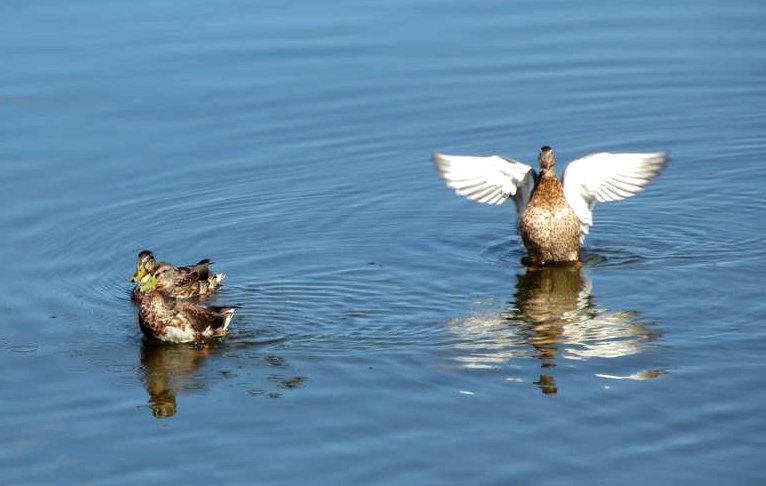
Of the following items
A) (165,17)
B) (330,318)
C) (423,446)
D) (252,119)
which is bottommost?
(423,446)

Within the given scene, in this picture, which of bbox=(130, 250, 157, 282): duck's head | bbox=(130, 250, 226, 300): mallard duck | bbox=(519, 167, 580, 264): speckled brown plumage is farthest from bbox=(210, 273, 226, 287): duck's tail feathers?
bbox=(519, 167, 580, 264): speckled brown plumage

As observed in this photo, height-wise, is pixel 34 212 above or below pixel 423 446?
above

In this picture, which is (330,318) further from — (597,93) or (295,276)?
(597,93)

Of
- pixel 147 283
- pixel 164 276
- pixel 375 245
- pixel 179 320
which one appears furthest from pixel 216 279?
pixel 375 245

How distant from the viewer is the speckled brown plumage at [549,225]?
42.4 feet

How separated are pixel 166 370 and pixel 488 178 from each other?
4106 millimetres

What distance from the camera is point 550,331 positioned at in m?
11.0

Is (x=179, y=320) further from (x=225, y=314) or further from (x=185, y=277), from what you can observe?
(x=185, y=277)

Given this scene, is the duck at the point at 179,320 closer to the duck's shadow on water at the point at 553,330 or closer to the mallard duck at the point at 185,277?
the mallard duck at the point at 185,277

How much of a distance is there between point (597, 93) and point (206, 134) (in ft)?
15.2

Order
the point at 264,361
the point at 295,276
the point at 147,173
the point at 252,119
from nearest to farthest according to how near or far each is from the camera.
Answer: the point at 264,361, the point at 295,276, the point at 147,173, the point at 252,119

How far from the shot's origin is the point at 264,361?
10.5 m

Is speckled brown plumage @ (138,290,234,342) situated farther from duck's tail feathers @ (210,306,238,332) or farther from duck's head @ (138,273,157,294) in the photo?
duck's head @ (138,273,157,294)

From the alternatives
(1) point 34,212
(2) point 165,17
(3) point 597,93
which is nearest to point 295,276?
(1) point 34,212
